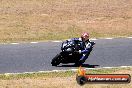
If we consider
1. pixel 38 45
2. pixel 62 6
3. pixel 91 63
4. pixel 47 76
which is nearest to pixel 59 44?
pixel 38 45

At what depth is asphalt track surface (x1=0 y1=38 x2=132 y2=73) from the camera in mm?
20719

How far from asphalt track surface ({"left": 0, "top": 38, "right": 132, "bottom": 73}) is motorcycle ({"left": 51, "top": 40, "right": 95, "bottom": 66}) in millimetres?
219

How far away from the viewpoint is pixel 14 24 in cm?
2897

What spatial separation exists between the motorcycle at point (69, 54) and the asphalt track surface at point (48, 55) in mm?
219

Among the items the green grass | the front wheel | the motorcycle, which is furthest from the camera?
the front wheel

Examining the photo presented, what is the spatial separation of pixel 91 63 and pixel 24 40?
5353 millimetres

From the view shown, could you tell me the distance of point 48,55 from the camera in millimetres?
22438

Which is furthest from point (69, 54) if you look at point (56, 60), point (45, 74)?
point (45, 74)

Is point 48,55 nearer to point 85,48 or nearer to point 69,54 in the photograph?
point 69,54

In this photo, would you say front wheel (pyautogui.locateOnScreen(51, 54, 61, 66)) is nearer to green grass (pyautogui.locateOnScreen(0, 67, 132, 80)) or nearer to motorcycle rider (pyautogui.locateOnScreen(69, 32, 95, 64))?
motorcycle rider (pyautogui.locateOnScreen(69, 32, 95, 64))

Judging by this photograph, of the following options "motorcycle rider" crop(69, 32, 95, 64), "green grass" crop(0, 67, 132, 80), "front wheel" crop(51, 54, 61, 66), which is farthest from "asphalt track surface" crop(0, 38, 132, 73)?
"green grass" crop(0, 67, 132, 80)

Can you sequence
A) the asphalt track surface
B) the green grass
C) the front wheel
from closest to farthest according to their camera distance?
the green grass < the asphalt track surface < the front wheel

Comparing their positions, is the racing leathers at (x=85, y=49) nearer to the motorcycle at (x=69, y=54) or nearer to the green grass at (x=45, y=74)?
the motorcycle at (x=69, y=54)

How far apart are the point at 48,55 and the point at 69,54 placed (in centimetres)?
203
